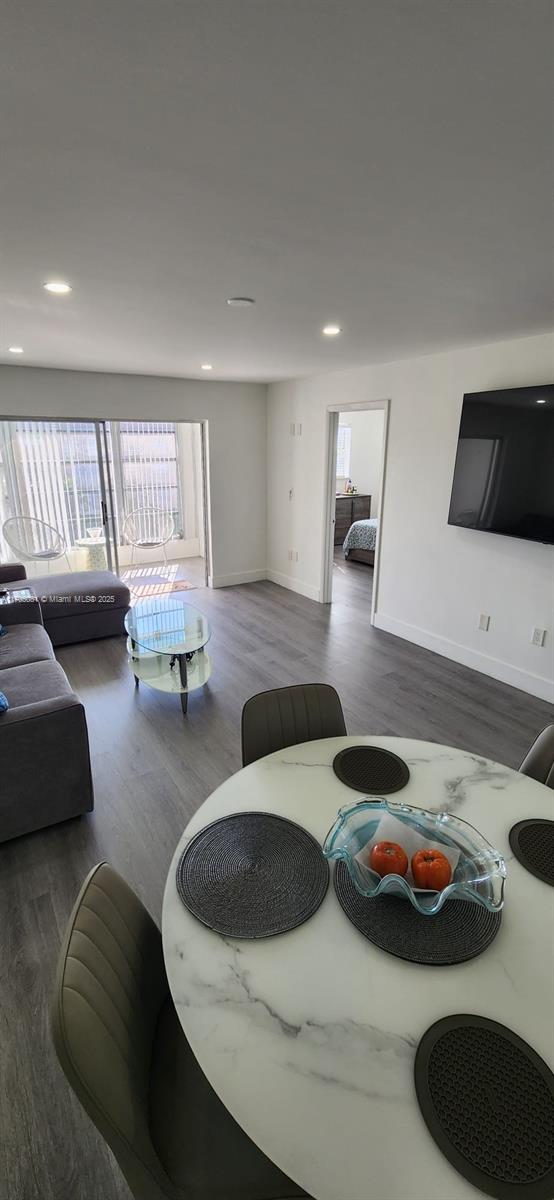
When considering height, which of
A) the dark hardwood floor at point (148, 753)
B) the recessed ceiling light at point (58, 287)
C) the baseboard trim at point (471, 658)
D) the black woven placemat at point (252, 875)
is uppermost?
the recessed ceiling light at point (58, 287)

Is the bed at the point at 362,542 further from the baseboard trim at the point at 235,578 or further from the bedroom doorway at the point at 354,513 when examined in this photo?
the baseboard trim at the point at 235,578

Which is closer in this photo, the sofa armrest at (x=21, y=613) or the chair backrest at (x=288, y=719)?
the chair backrest at (x=288, y=719)

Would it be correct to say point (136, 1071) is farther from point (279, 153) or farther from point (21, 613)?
point (21, 613)

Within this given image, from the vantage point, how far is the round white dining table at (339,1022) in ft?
2.55

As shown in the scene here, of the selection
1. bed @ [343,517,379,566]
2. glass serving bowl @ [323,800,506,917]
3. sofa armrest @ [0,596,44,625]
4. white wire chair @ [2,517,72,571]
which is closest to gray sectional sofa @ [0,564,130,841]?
sofa armrest @ [0,596,44,625]

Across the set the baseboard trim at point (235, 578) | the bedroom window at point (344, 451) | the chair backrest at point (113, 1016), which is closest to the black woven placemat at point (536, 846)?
the chair backrest at point (113, 1016)

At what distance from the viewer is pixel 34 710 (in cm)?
231

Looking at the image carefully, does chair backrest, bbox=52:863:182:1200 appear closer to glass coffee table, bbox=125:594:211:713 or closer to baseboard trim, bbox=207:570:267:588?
glass coffee table, bbox=125:594:211:713

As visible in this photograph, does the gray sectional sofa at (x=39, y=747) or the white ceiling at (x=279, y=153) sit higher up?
the white ceiling at (x=279, y=153)

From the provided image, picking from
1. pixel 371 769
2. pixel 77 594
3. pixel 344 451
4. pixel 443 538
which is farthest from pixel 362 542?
pixel 371 769

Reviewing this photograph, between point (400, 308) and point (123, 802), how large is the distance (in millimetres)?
2886

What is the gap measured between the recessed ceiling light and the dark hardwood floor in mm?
2223

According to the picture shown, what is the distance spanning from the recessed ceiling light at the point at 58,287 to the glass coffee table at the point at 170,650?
2087 millimetres

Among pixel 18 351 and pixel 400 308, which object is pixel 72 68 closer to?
pixel 400 308
